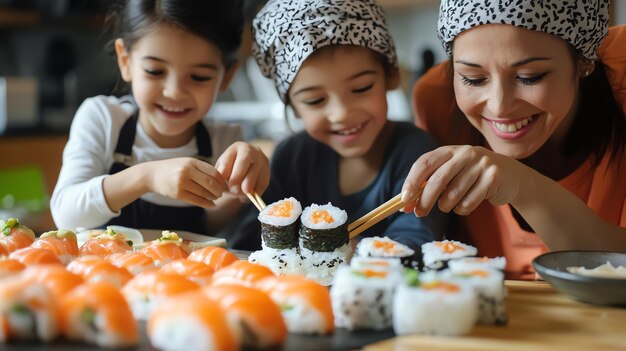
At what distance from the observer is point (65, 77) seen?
5.23 meters

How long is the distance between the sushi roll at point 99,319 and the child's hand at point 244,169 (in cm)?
61

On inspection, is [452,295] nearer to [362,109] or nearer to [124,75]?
[362,109]

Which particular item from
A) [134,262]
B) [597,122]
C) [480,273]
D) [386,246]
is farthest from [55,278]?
[597,122]

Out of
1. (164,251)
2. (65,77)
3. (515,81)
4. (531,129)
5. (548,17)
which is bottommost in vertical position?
(65,77)

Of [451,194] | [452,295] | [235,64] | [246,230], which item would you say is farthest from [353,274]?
[235,64]

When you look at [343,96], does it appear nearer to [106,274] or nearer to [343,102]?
[343,102]

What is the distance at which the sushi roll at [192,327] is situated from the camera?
0.89 meters

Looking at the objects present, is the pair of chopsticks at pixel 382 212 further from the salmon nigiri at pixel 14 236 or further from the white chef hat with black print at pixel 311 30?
the salmon nigiri at pixel 14 236

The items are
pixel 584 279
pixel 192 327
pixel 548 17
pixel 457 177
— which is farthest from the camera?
pixel 548 17

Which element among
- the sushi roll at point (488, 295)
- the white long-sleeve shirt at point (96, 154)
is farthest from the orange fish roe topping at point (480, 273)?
the white long-sleeve shirt at point (96, 154)

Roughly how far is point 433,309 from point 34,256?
0.70m

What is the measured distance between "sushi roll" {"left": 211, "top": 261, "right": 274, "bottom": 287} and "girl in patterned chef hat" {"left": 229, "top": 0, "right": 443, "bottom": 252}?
1.80ft

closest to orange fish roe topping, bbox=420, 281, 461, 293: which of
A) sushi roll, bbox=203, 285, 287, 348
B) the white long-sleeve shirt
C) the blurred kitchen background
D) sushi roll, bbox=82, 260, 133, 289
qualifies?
sushi roll, bbox=203, 285, 287, 348

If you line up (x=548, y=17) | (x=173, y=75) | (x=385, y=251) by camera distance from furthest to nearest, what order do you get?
(x=173, y=75)
(x=548, y=17)
(x=385, y=251)
